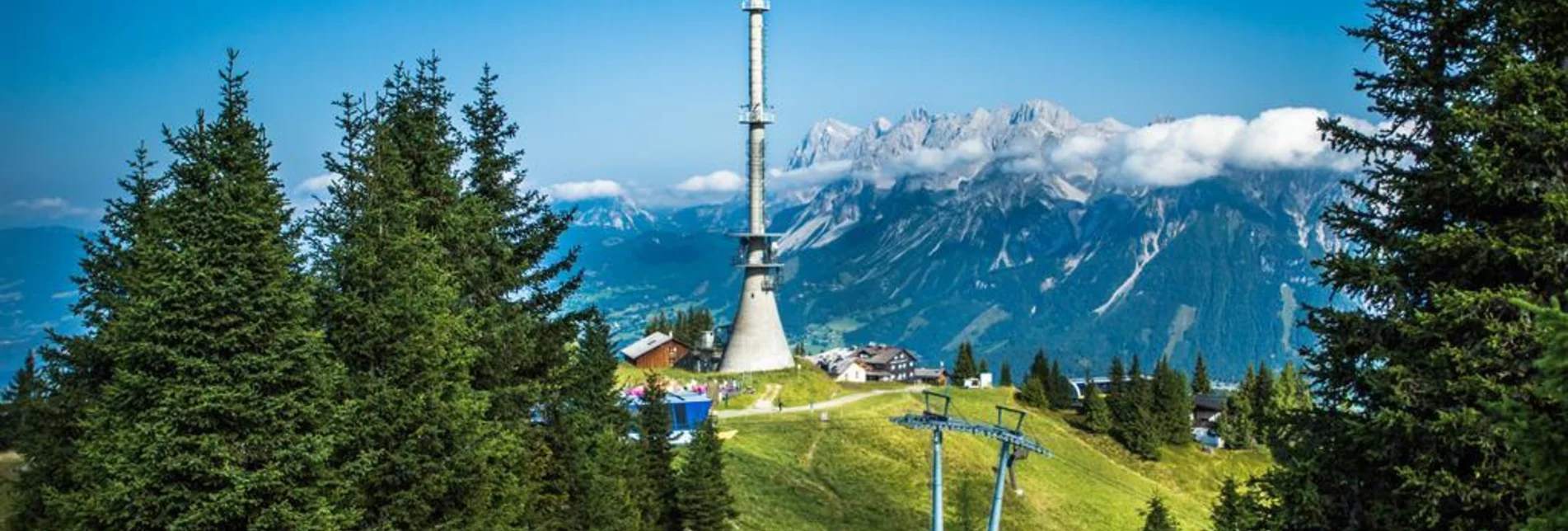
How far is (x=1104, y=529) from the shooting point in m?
61.8

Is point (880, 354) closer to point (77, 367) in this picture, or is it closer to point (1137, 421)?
point (1137, 421)

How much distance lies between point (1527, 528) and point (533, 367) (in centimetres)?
2517

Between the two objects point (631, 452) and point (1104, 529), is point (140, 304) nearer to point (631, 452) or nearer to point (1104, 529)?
point (631, 452)

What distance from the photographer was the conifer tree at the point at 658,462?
3894cm

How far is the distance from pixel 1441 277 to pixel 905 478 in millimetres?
52173

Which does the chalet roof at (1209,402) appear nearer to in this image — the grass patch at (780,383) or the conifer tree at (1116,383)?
the conifer tree at (1116,383)

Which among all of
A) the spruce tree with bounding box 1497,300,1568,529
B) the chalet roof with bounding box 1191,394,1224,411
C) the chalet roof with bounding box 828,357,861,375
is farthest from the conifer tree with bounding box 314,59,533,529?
the chalet roof with bounding box 828,357,861,375

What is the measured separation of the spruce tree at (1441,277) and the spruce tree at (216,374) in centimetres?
1560

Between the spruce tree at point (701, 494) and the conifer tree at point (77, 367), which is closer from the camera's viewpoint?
the conifer tree at point (77, 367)

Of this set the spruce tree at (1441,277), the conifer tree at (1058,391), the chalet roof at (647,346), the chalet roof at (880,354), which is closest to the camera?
the spruce tree at (1441,277)

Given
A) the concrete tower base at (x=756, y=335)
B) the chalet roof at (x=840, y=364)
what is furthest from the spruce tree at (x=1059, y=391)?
the chalet roof at (x=840, y=364)

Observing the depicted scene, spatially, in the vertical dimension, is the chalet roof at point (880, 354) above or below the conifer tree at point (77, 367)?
above

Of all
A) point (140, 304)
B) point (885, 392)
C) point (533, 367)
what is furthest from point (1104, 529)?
point (140, 304)

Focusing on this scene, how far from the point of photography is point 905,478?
208 feet
